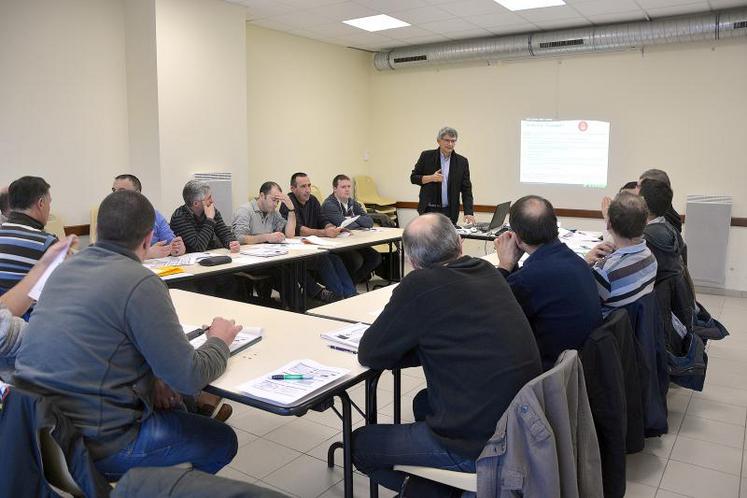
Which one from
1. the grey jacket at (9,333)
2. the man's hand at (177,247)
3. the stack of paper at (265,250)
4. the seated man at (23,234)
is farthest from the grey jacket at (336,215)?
the grey jacket at (9,333)

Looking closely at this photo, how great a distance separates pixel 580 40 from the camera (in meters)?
6.68

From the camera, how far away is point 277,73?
7.23 m

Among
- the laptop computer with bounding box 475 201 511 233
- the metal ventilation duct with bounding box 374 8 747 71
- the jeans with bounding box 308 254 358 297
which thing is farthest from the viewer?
the metal ventilation duct with bounding box 374 8 747 71

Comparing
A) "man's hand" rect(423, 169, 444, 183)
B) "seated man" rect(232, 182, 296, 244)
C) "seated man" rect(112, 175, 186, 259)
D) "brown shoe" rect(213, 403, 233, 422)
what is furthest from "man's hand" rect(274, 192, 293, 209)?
"brown shoe" rect(213, 403, 233, 422)

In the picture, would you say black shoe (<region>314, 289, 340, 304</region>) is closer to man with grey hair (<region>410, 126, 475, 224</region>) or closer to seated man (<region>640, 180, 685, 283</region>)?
man with grey hair (<region>410, 126, 475, 224</region>)

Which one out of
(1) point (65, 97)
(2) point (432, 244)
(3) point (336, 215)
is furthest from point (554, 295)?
(1) point (65, 97)

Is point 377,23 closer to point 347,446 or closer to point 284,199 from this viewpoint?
point 284,199

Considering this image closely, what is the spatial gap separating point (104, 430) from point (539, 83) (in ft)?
22.2

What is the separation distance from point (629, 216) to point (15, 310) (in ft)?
8.67

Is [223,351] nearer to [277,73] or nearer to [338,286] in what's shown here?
[338,286]

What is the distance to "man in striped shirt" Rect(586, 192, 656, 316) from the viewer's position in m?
2.78

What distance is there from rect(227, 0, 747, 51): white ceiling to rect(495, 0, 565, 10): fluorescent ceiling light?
0.09 metres

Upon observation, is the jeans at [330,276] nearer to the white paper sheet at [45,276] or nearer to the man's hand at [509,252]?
the man's hand at [509,252]

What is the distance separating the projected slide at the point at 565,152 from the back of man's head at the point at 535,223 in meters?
5.12
